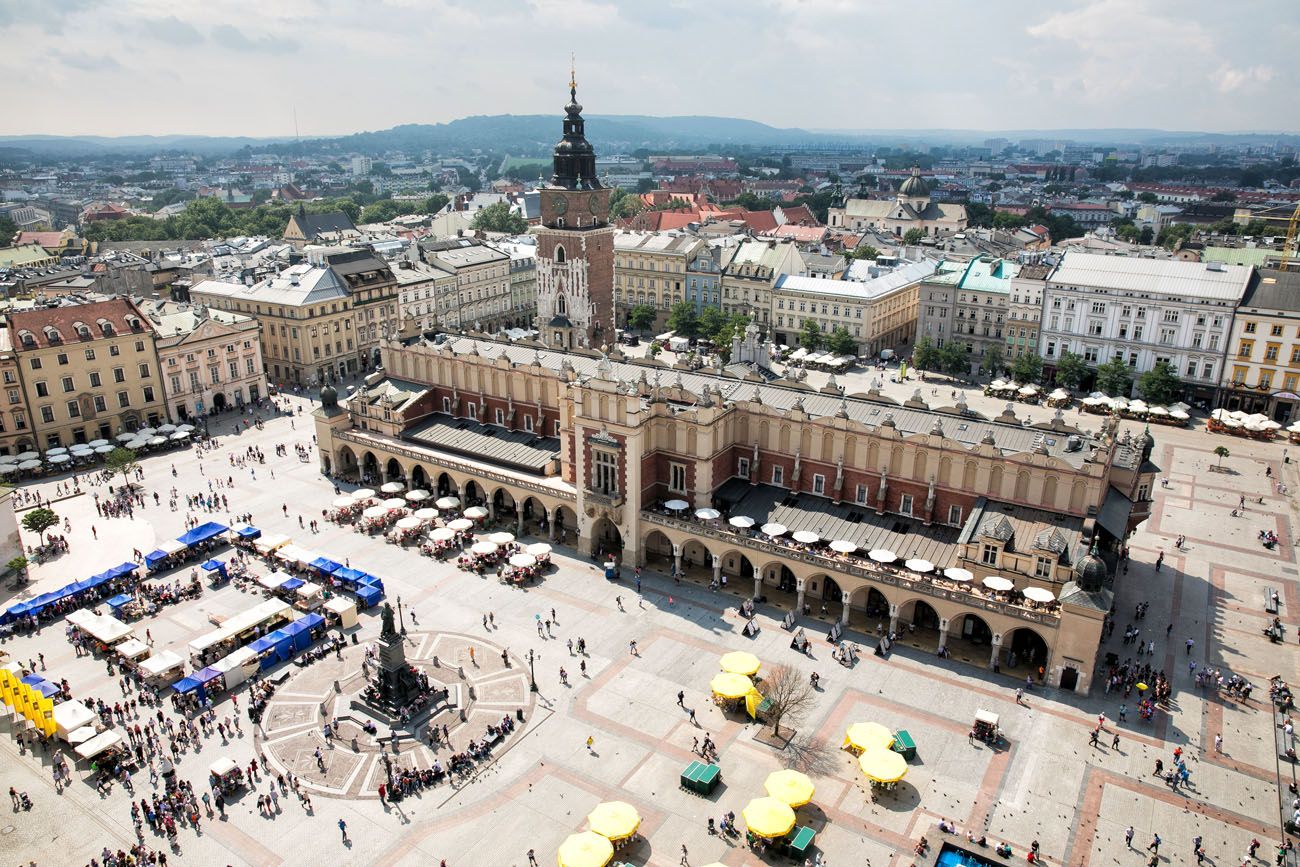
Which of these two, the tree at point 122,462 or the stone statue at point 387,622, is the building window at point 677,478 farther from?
the tree at point 122,462

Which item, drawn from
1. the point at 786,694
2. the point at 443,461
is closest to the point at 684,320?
the point at 443,461

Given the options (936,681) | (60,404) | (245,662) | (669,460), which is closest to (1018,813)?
(936,681)

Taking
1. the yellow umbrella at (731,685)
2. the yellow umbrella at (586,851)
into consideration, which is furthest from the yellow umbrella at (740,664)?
the yellow umbrella at (586,851)

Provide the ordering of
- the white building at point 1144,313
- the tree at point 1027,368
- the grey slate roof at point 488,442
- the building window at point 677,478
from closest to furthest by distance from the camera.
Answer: the building window at point 677,478 < the grey slate roof at point 488,442 < the white building at point 1144,313 < the tree at point 1027,368

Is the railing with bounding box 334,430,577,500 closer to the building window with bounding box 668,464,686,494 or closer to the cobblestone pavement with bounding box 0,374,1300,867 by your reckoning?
the cobblestone pavement with bounding box 0,374,1300,867

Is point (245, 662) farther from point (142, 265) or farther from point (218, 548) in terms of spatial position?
point (142, 265)

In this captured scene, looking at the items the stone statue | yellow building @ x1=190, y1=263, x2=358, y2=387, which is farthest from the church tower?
the stone statue
